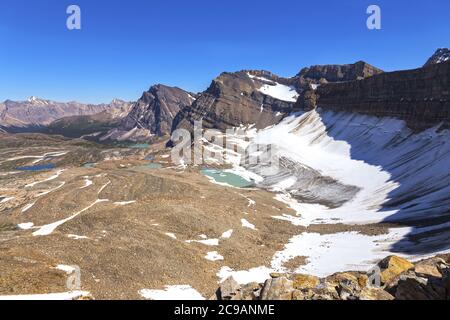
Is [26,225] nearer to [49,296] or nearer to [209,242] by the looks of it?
[209,242]

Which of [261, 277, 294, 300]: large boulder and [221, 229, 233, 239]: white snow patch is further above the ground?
[261, 277, 294, 300]: large boulder

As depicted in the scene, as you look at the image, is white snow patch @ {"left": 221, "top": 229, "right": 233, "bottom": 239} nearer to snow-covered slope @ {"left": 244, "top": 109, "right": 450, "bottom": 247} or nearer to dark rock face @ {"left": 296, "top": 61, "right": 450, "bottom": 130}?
snow-covered slope @ {"left": 244, "top": 109, "right": 450, "bottom": 247}

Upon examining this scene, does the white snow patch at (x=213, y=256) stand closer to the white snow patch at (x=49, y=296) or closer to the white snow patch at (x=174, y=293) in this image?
the white snow patch at (x=174, y=293)

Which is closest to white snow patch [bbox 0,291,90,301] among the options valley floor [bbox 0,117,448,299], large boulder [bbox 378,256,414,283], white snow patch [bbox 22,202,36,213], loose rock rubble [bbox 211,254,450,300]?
valley floor [bbox 0,117,448,299]

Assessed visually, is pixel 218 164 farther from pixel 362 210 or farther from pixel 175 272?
pixel 175 272

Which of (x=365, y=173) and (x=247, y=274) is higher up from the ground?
(x=365, y=173)

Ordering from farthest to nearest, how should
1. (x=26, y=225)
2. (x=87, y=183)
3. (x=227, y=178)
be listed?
(x=227, y=178) < (x=87, y=183) < (x=26, y=225)

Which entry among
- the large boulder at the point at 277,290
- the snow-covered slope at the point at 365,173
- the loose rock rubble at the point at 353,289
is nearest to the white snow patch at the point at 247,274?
the loose rock rubble at the point at 353,289

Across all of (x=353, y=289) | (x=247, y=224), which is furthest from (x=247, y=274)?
(x=353, y=289)
